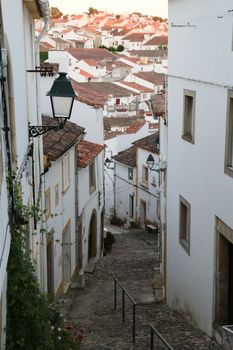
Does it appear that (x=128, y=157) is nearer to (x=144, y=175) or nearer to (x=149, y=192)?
(x=144, y=175)

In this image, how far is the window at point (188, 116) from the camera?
526 inches

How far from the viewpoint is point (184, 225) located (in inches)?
579

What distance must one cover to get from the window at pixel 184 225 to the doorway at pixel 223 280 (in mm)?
2174

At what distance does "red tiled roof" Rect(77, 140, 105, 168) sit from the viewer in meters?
21.2

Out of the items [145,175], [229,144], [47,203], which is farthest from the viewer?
[145,175]

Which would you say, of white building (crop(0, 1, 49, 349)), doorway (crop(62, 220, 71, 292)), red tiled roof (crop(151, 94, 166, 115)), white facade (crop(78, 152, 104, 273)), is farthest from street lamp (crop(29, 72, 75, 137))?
white facade (crop(78, 152, 104, 273))

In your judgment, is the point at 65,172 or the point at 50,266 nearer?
the point at 50,266

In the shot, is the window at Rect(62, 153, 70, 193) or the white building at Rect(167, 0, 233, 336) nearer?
the white building at Rect(167, 0, 233, 336)

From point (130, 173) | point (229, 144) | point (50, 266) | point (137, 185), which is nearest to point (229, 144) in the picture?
point (229, 144)

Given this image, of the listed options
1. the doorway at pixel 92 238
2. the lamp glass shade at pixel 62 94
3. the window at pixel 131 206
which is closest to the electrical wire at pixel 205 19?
the lamp glass shade at pixel 62 94

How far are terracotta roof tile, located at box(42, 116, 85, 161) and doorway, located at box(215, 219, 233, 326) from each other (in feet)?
15.7

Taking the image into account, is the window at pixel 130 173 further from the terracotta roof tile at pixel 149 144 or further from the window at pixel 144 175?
the terracotta roof tile at pixel 149 144

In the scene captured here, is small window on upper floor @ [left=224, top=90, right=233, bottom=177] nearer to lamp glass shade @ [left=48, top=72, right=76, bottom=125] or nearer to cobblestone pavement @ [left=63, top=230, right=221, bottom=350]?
lamp glass shade @ [left=48, top=72, right=76, bottom=125]

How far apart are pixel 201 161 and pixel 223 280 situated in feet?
7.87
